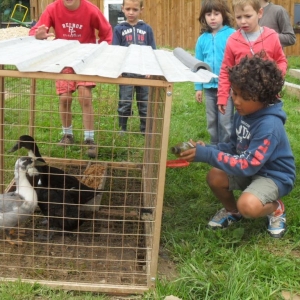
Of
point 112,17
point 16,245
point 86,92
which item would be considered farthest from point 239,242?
point 112,17

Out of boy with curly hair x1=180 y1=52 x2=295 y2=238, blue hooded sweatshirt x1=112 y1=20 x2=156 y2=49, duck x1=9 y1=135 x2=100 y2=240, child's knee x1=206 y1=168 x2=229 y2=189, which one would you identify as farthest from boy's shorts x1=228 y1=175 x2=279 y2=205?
blue hooded sweatshirt x1=112 y1=20 x2=156 y2=49

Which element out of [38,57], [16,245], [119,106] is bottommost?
[16,245]

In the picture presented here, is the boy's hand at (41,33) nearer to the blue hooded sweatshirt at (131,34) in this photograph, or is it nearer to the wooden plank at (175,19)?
the blue hooded sweatshirt at (131,34)

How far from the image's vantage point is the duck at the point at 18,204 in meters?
2.97

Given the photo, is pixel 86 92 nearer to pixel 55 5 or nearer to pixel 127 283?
pixel 55 5

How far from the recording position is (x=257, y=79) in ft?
9.23

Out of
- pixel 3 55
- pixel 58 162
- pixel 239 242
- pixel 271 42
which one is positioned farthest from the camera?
pixel 58 162

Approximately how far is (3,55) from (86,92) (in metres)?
1.83

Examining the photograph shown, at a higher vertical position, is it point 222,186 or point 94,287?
point 222,186

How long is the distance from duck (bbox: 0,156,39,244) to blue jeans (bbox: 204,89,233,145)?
1789 mm

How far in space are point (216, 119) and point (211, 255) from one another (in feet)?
6.08

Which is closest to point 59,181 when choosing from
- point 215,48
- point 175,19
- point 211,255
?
point 211,255

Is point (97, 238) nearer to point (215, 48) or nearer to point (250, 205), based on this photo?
point (250, 205)

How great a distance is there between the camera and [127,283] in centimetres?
269
